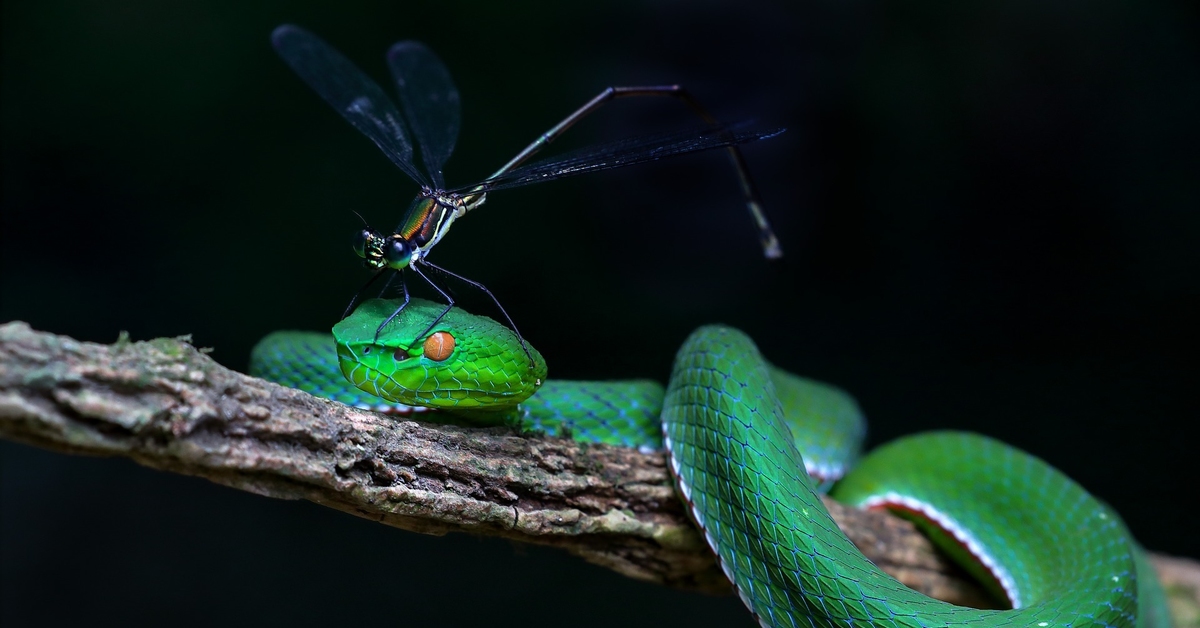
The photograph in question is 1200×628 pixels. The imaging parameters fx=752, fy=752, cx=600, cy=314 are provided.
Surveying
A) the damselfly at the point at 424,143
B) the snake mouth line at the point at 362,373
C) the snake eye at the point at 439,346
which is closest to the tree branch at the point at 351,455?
the snake mouth line at the point at 362,373

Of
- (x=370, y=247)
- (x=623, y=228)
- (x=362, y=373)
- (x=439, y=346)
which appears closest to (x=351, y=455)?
(x=362, y=373)

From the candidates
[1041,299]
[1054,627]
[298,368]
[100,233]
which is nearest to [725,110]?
[1041,299]

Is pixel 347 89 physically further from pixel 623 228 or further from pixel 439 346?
pixel 623 228

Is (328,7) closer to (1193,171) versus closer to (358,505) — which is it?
(358,505)

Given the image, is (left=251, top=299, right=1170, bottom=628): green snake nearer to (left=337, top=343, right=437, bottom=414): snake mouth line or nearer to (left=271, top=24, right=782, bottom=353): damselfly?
(left=337, top=343, right=437, bottom=414): snake mouth line

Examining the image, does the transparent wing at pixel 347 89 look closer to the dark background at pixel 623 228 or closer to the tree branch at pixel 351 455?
the dark background at pixel 623 228

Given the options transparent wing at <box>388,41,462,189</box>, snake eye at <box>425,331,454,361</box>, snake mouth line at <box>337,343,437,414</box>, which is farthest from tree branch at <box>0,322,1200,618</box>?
transparent wing at <box>388,41,462,189</box>
